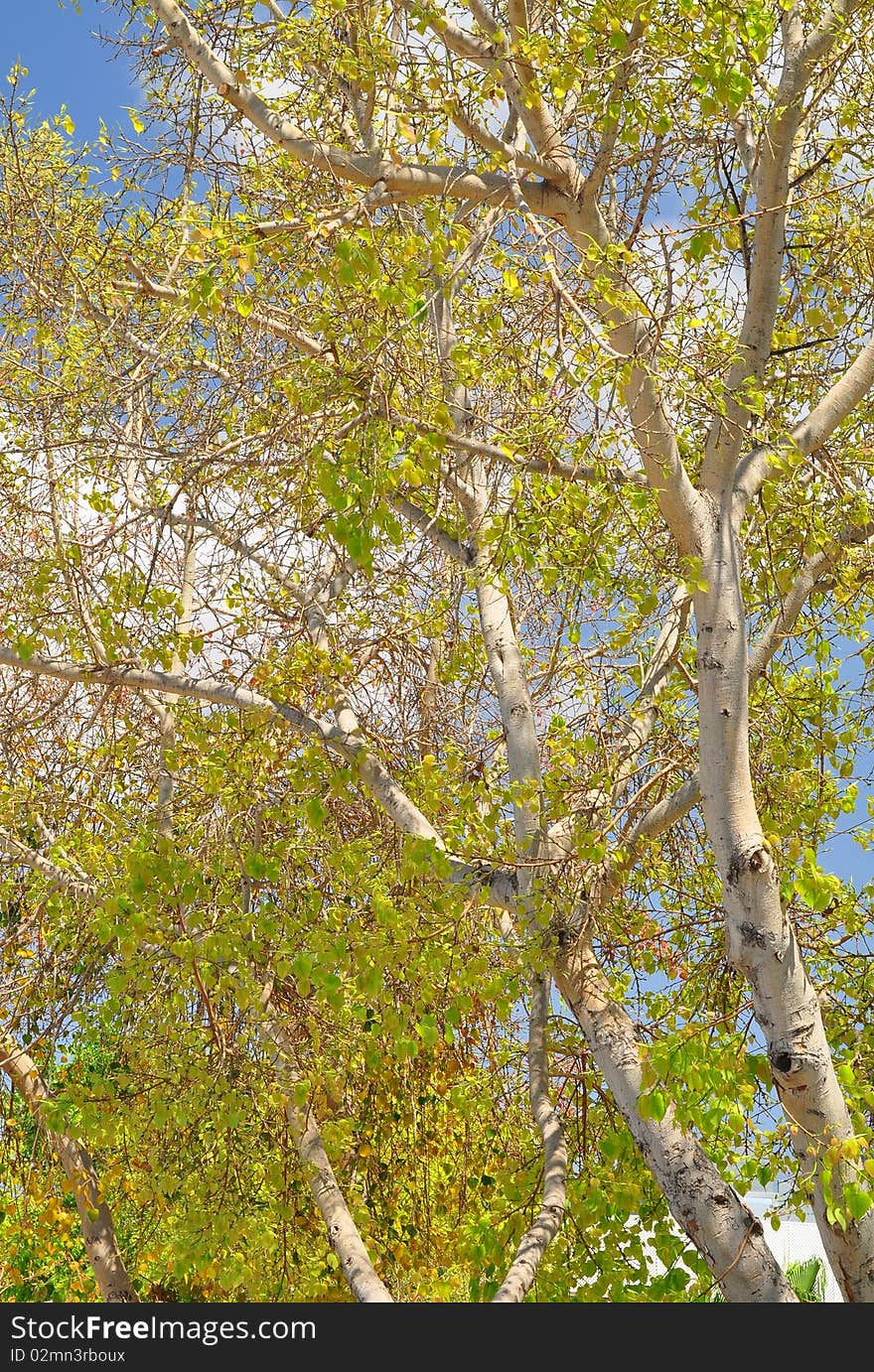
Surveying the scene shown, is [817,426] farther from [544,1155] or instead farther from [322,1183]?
[322,1183]

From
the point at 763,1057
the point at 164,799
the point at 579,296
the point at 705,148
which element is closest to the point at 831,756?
the point at 763,1057

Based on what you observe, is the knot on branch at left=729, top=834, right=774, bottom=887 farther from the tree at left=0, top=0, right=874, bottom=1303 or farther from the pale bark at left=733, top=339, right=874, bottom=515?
the pale bark at left=733, top=339, right=874, bottom=515

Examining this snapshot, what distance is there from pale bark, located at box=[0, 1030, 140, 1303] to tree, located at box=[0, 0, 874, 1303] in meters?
0.04

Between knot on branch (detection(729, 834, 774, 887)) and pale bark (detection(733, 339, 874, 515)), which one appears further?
pale bark (detection(733, 339, 874, 515))

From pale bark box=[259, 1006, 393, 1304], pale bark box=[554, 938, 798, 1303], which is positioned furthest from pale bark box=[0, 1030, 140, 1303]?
pale bark box=[554, 938, 798, 1303]

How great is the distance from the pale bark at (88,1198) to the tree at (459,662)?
39mm

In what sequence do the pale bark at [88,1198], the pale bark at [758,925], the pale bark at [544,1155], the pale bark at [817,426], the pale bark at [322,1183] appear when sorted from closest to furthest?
the pale bark at [758,925] → the pale bark at [544,1155] → the pale bark at [817,426] → the pale bark at [322,1183] → the pale bark at [88,1198]

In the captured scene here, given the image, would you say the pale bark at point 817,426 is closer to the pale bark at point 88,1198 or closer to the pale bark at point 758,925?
the pale bark at point 758,925

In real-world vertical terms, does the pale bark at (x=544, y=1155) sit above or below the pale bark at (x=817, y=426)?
below

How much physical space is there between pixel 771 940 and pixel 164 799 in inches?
166

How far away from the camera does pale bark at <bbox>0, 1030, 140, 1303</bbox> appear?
8578 mm

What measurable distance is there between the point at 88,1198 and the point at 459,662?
443 centimetres

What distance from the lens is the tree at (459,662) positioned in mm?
4984

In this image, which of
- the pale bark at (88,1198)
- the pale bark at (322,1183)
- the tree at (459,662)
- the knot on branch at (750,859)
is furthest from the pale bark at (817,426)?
the pale bark at (88,1198)
